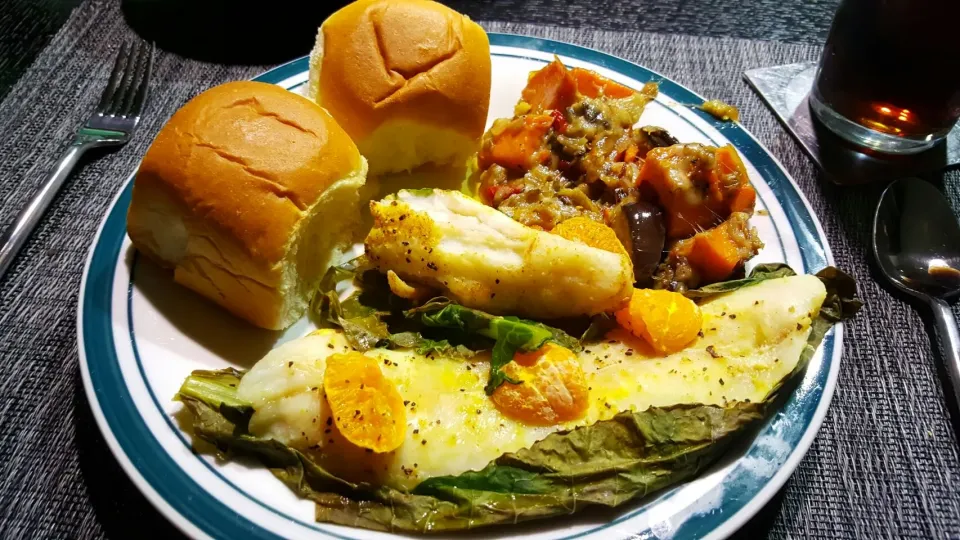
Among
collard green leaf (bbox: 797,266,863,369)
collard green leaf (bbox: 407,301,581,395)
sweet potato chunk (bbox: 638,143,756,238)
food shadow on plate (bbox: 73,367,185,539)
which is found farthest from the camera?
sweet potato chunk (bbox: 638,143,756,238)

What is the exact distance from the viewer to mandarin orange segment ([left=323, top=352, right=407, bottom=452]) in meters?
1.72

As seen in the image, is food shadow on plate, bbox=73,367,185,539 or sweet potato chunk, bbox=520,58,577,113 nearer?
food shadow on plate, bbox=73,367,185,539

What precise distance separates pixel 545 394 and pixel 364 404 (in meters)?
0.53

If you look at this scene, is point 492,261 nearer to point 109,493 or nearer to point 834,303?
point 834,303

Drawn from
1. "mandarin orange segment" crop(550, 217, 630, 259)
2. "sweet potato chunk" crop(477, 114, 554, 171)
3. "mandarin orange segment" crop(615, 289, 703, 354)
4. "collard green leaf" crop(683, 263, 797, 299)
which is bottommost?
"collard green leaf" crop(683, 263, 797, 299)

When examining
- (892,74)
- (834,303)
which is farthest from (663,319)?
(892,74)

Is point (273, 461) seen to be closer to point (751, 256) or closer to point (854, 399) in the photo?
point (751, 256)

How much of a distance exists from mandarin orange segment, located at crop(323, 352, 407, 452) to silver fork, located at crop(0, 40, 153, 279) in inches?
64.2

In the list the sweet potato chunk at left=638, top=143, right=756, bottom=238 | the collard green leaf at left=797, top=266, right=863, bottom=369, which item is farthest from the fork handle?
the collard green leaf at left=797, top=266, right=863, bottom=369

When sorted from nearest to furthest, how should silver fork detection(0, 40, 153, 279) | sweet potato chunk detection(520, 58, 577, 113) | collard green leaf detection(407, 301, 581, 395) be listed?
1. collard green leaf detection(407, 301, 581, 395)
2. silver fork detection(0, 40, 153, 279)
3. sweet potato chunk detection(520, 58, 577, 113)

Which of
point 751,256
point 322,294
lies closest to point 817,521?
point 751,256

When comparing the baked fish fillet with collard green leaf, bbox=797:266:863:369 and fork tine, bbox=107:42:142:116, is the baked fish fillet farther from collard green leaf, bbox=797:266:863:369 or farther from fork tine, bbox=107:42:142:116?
fork tine, bbox=107:42:142:116

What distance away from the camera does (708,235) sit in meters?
2.38

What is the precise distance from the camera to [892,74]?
268cm
